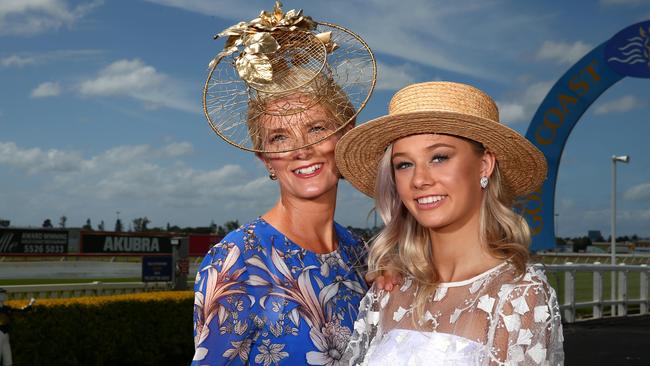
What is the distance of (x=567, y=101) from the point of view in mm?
13766

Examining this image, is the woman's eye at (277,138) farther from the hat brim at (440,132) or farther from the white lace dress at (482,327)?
the white lace dress at (482,327)

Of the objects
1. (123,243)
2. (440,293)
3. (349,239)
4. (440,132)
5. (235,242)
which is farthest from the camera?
(123,243)

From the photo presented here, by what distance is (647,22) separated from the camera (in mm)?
14133

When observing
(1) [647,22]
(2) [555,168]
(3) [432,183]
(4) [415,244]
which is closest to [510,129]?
(3) [432,183]

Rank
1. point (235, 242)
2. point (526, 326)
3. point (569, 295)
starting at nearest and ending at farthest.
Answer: point (526, 326)
point (235, 242)
point (569, 295)

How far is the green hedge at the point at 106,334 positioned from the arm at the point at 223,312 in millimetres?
7497

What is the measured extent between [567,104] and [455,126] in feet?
39.1

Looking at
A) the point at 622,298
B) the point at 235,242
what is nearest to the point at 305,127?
the point at 235,242

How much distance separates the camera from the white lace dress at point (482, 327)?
2.23m

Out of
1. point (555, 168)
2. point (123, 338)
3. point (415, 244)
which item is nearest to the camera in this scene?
point (415, 244)

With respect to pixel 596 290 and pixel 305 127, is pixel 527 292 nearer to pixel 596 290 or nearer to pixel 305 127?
pixel 305 127

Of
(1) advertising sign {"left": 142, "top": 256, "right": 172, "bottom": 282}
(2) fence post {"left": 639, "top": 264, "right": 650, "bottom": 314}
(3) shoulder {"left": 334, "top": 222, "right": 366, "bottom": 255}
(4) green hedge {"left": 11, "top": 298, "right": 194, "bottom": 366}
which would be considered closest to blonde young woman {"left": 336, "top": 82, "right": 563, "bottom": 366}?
(3) shoulder {"left": 334, "top": 222, "right": 366, "bottom": 255}

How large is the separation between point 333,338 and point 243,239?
0.50 metres

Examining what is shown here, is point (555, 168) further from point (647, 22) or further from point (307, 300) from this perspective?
point (307, 300)
